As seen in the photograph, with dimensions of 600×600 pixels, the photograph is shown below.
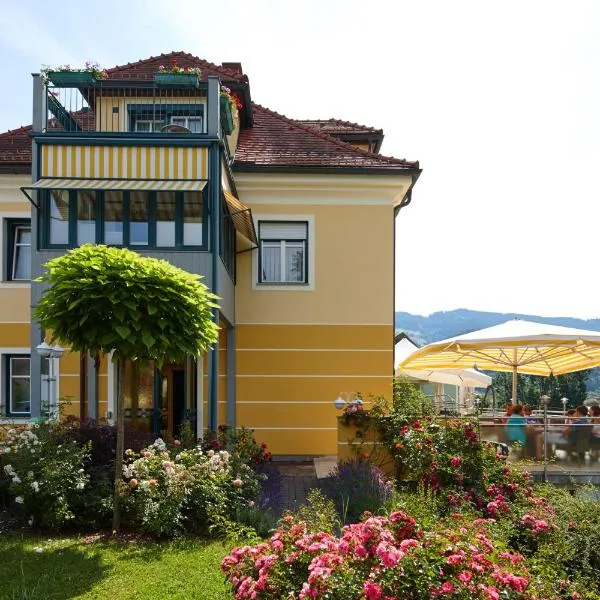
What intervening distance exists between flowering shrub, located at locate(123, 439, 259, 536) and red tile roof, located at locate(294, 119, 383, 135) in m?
11.4

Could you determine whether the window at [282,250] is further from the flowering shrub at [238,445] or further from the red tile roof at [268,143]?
the flowering shrub at [238,445]

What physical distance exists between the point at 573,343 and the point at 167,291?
25.4ft

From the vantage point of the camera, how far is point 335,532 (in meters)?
7.34

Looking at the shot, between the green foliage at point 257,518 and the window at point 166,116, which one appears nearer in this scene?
the green foliage at point 257,518

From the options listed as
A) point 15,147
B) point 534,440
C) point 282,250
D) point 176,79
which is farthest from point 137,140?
point 534,440

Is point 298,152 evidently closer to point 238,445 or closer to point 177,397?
point 177,397

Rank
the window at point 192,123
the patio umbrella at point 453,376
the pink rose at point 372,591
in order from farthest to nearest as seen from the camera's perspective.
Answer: the patio umbrella at point 453,376 → the window at point 192,123 → the pink rose at point 372,591

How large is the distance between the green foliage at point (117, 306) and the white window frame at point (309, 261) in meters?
6.40

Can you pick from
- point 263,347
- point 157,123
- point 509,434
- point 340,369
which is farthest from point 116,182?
point 509,434

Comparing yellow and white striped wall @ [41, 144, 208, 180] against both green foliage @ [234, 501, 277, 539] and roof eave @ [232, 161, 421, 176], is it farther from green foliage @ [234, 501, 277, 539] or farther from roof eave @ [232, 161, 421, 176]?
green foliage @ [234, 501, 277, 539]

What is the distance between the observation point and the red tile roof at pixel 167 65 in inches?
589

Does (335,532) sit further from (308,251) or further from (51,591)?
(308,251)

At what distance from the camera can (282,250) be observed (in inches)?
565

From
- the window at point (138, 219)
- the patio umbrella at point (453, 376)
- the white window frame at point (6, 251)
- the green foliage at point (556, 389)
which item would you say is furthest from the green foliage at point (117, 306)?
the green foliage at point (556, 389)
